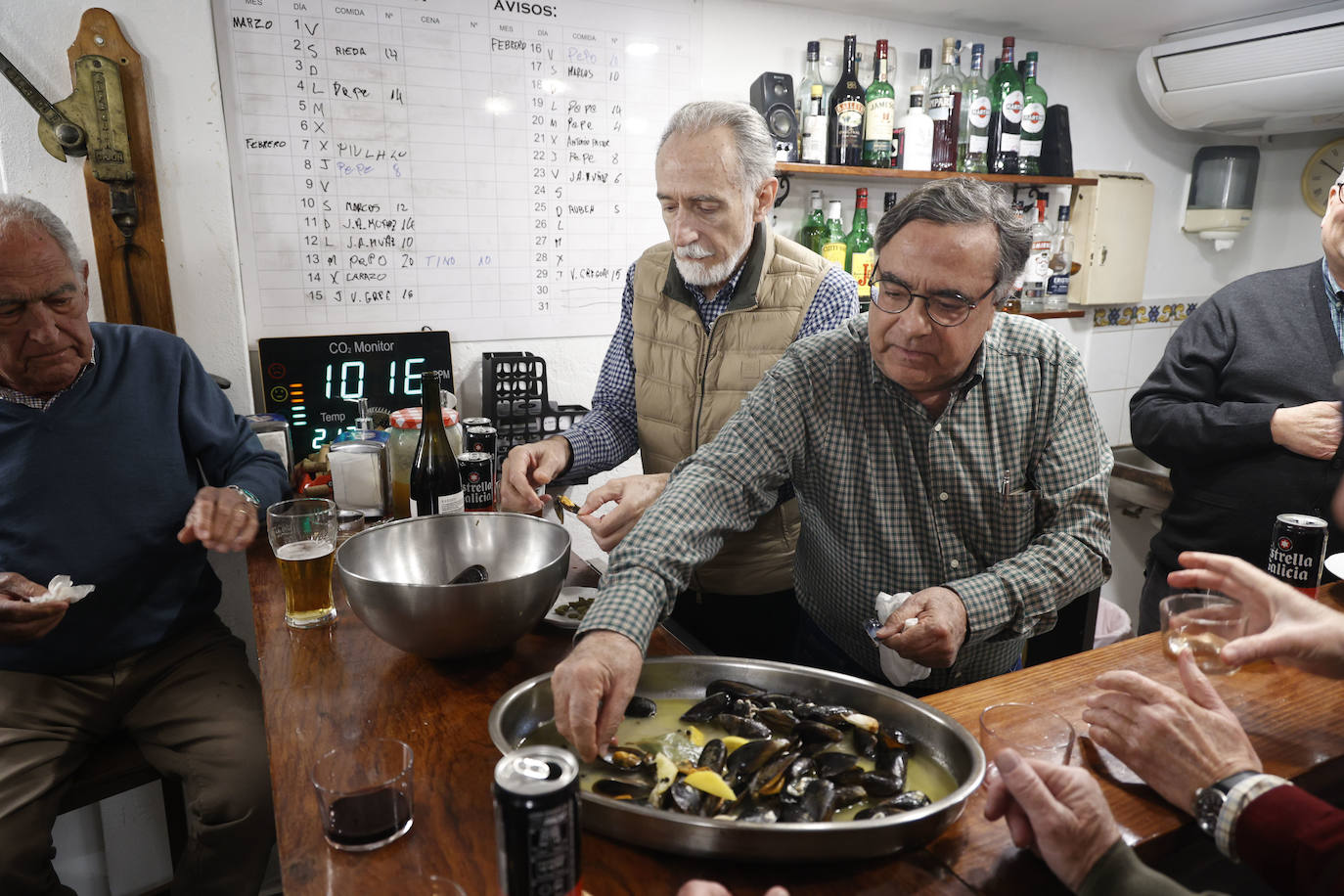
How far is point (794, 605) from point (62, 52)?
2341mm

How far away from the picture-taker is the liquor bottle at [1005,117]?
335 centimetres

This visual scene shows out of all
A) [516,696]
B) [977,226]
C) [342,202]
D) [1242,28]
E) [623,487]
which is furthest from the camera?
[1242,28]

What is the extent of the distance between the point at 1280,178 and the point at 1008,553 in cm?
388

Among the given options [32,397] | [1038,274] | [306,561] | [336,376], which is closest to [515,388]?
[336,376]

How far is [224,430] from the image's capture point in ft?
7.05

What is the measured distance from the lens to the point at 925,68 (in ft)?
10.7

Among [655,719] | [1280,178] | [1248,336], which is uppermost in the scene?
[1280,178]

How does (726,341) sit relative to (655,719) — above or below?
above

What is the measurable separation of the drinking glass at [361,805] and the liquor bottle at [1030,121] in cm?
339

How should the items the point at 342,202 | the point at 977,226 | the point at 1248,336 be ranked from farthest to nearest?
the point at 342,202, the point at 1248,336, the point at 977,226

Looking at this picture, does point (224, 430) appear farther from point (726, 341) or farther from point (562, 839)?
point (562, 839)

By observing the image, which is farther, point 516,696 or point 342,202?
point 342,202

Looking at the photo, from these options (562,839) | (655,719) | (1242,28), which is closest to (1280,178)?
(1242,28)

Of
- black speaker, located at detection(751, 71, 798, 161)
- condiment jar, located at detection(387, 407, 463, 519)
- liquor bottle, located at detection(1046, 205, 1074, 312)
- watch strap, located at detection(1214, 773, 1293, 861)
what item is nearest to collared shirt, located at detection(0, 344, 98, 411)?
condiment jar, located at detection(387, 407, 463, 519)
